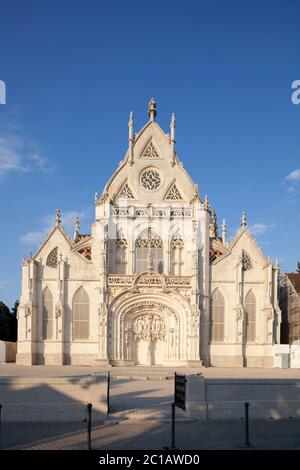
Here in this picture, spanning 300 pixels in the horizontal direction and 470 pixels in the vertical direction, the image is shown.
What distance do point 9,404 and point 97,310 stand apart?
30.7 metres

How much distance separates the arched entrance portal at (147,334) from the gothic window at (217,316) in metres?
2.36

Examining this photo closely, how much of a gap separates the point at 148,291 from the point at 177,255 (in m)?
4.09

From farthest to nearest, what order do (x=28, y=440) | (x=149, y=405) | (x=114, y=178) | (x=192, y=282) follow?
(x=114, y=178) → (x=192, y=282) → (x=149, y=405) → (x=28, y=440)

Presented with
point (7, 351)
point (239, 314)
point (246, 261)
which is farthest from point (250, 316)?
point (7, 351)

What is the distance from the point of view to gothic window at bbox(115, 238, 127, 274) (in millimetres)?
48438

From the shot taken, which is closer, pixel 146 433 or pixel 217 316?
pixel 146 433

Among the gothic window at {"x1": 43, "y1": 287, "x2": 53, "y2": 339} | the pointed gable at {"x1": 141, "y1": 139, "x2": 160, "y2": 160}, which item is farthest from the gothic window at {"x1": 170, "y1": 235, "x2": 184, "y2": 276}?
the gothic window at {"x1": 43, "y1": 287, "x2": 53, "y2": 339}

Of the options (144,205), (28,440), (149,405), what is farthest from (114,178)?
(28,440)

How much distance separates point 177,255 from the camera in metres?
48.9

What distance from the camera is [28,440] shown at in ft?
43.9

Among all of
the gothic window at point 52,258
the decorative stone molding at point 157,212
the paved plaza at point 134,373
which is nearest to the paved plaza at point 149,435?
the paved plaza at point 134,373

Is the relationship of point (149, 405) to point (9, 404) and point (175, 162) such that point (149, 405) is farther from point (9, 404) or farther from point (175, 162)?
point (175, 162)

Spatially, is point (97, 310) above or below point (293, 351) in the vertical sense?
above

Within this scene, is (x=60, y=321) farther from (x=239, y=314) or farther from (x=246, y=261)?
(x=246, y=261)
